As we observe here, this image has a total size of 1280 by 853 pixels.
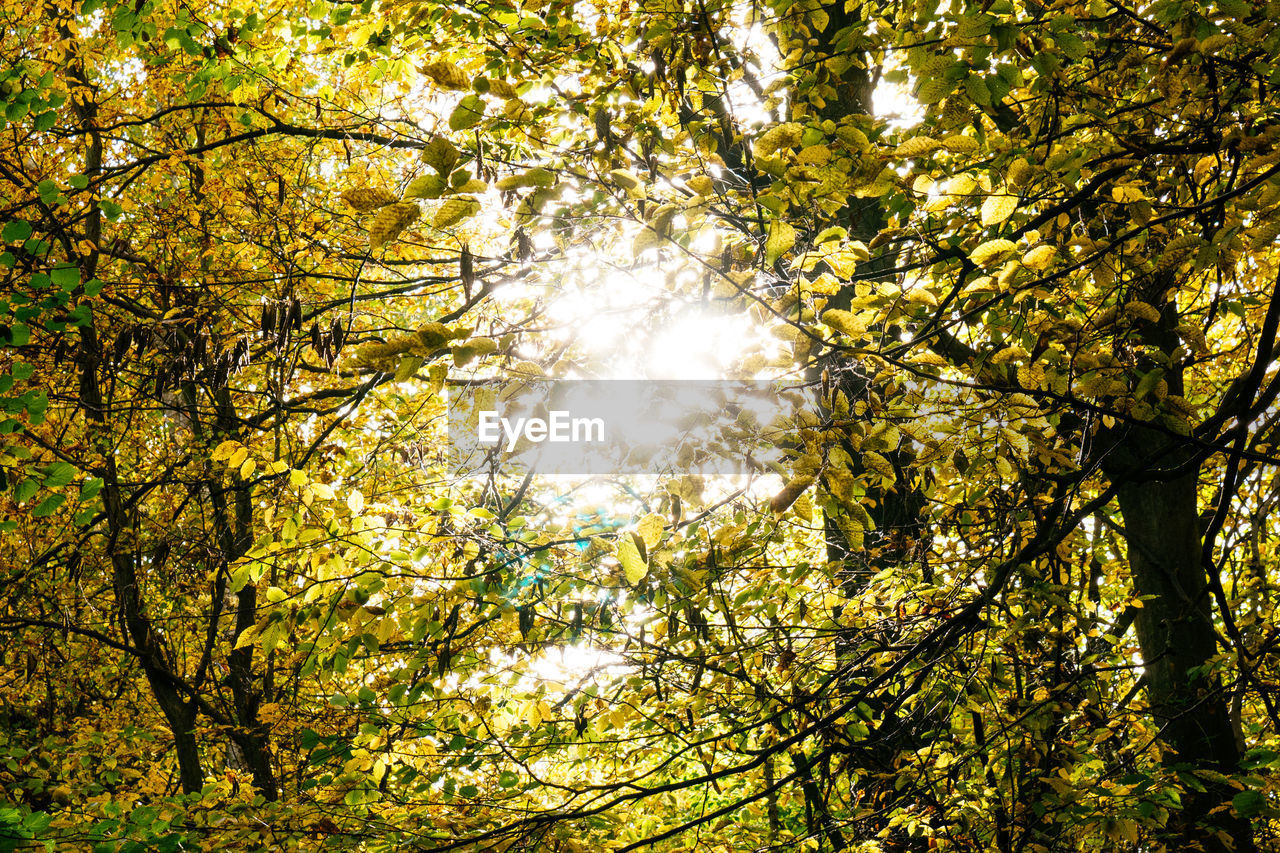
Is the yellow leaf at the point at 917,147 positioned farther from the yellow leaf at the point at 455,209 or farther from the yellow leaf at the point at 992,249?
the yellow leaf at the point at 455,209

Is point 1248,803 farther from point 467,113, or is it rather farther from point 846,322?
point 467,113

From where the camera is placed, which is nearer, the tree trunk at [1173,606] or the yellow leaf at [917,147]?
the yellow leaf at [917,147]

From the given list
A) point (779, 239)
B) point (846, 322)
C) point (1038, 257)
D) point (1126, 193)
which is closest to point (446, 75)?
point (779, 239)

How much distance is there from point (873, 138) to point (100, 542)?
7.07 meters

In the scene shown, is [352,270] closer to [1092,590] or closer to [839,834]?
[839,834]

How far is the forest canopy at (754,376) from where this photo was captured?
1.95 metres

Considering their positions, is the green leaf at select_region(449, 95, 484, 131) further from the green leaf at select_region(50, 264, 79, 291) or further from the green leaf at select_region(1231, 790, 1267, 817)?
the green leaf at select_region(1231, 790, 1267, 817)

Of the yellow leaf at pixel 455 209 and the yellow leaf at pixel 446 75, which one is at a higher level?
the yellow leaf at pixel 446 75

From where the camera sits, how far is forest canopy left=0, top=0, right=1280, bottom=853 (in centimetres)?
195

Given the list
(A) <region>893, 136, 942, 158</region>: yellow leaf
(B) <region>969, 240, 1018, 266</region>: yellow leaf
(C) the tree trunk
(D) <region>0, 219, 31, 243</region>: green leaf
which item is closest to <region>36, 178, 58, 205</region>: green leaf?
(D) <region>0, 219, 31, 243</region>: green leaf

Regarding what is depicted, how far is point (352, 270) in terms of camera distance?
556 cm

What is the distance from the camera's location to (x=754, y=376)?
211 centimetres

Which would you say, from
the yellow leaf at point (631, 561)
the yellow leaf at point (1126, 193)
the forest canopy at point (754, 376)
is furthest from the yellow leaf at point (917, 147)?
the yellow leaf at point (631, 561)

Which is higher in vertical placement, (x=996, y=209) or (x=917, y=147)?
(x=917, y=147)
